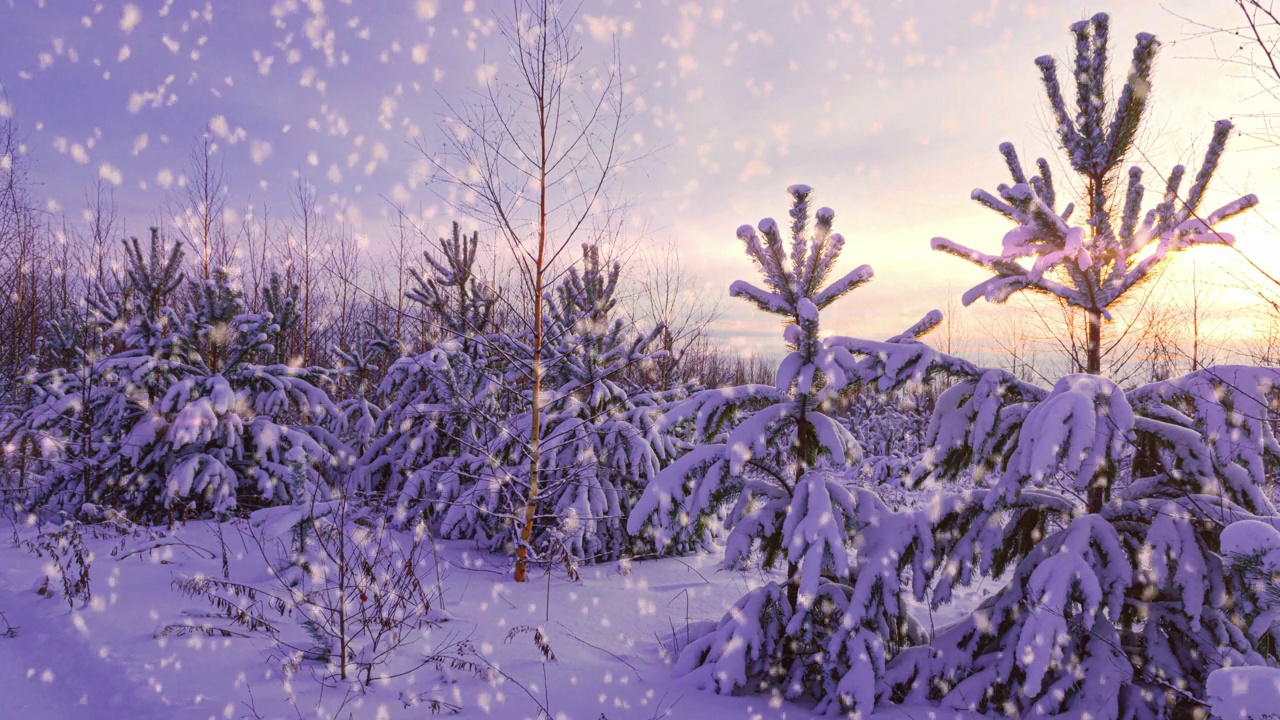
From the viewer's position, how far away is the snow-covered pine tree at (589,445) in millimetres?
7082

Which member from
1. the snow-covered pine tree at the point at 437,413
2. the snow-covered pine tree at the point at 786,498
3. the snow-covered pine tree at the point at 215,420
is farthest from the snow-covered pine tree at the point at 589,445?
the snow-covered pine tree at the point at 215,420

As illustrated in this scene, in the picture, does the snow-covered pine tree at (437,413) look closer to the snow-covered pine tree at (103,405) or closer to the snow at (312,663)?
the snow at (312,663)

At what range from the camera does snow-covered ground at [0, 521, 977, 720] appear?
3.60 metres

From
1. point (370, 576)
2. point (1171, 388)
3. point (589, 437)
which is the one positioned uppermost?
point (1171, 388)

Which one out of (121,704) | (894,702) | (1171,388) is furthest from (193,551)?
(1171,388)

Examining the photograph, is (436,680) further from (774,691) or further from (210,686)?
(774,691)

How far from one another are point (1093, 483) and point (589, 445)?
16.2 feet

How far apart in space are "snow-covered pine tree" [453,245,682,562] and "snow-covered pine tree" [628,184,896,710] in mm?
2582

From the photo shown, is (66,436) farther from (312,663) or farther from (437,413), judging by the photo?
(312,663)

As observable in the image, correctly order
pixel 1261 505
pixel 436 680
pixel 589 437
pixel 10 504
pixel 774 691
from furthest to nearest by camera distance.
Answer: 1. pixel 10 504
2. pixel 589 437
3. pixel 774 691
4. pixel 436 680
5. pixel 1261 505

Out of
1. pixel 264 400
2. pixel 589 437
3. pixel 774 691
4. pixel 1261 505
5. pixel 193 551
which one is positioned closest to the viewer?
pixel 1261 505

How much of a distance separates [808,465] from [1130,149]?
123 inches

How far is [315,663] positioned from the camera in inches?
159

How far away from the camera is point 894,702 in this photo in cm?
411
